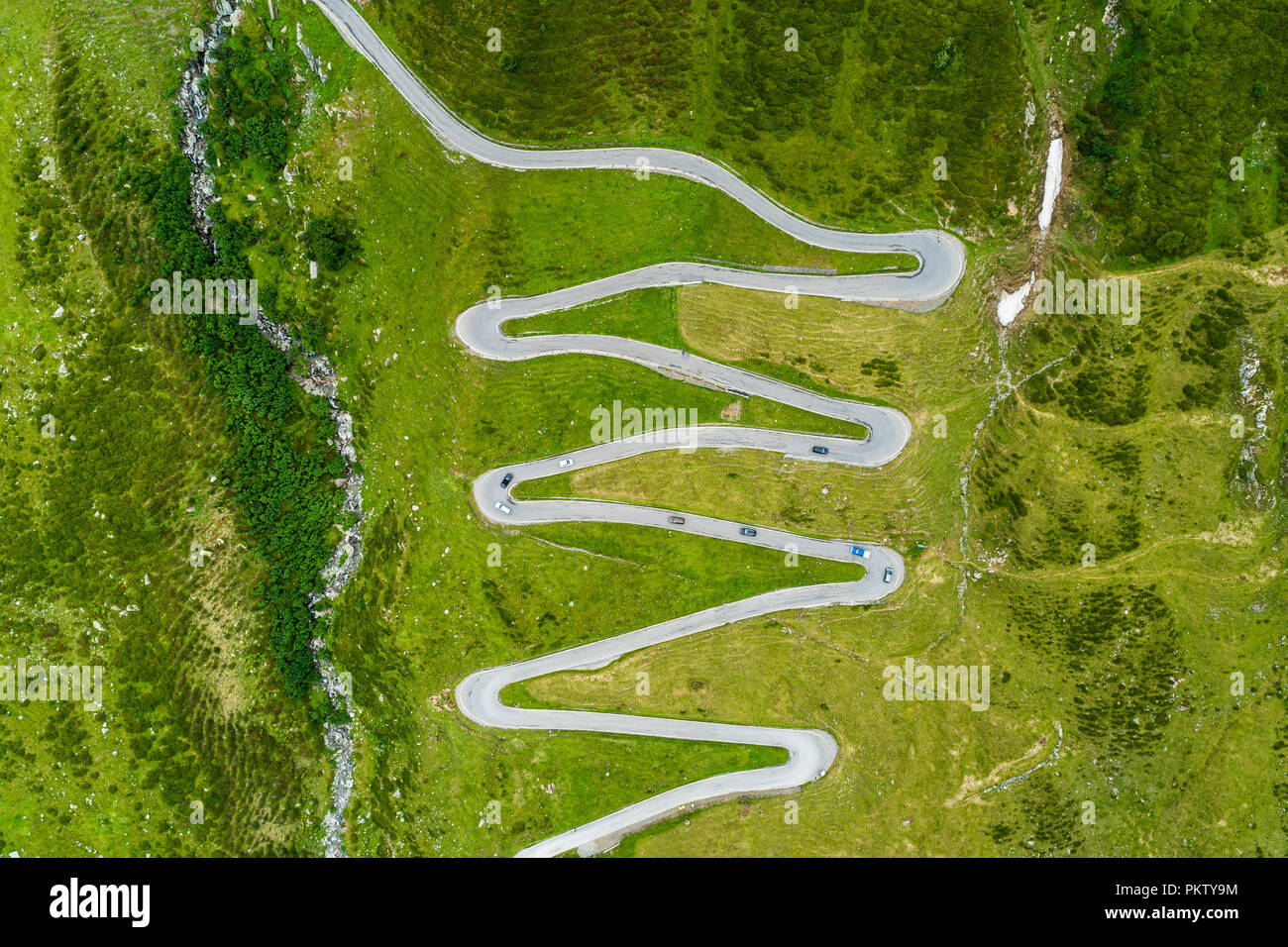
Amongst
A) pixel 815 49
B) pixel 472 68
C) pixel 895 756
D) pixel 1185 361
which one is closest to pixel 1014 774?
pixel 895 756

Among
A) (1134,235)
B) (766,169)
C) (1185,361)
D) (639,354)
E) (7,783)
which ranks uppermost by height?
(766,169)

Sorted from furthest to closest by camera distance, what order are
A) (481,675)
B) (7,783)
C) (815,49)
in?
(481,675) → (815,49) → (7,783)

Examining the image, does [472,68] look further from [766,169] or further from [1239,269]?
[1239,269]
